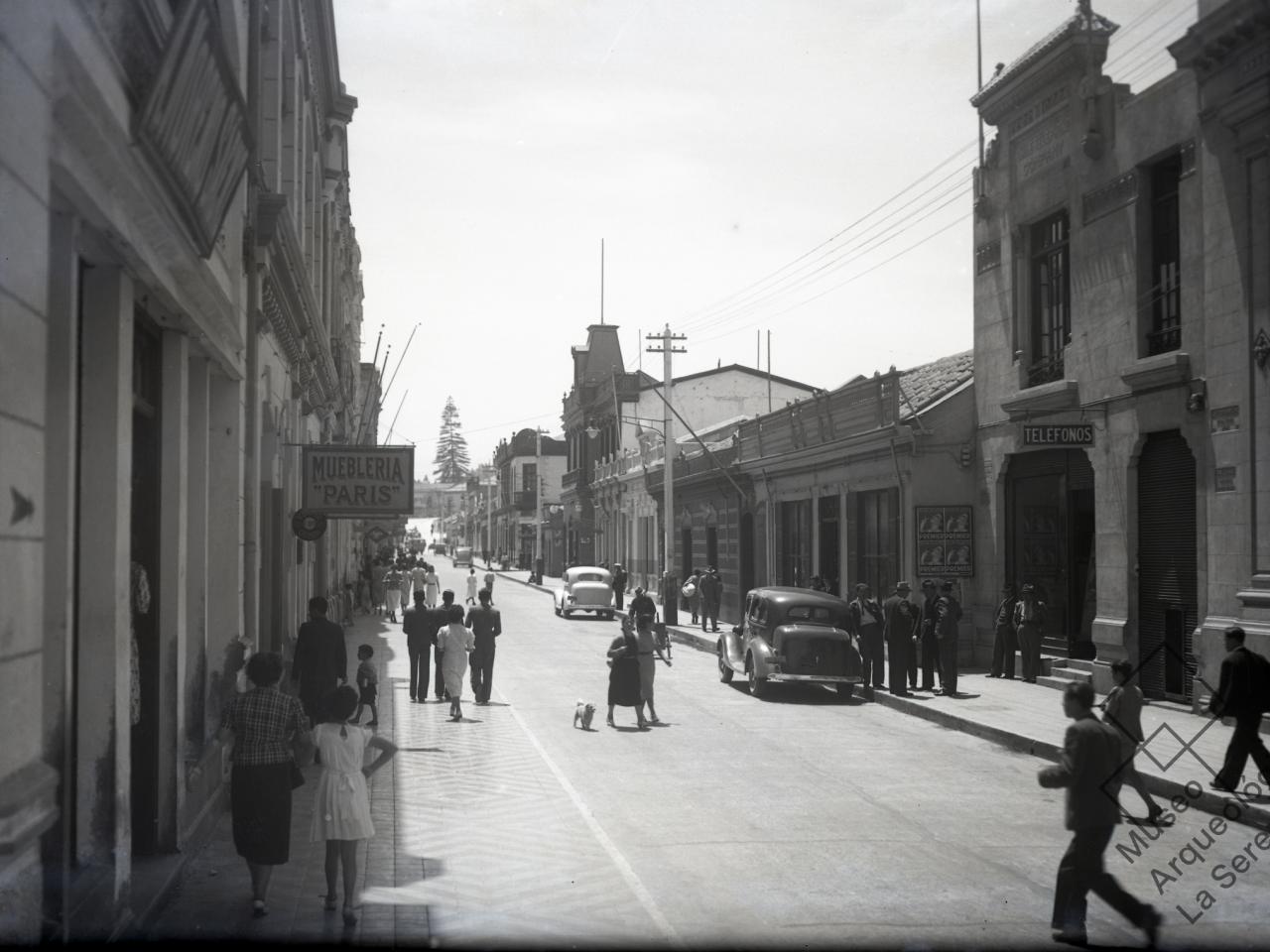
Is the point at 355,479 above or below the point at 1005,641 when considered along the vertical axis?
above

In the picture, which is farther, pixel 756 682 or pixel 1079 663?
pixel 756 682

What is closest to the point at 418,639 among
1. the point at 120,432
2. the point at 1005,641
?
the point at 1005,641

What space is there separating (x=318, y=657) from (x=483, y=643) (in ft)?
15.5

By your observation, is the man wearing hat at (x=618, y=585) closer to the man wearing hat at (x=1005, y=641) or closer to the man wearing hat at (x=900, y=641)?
the man wearing hat at (x=1005, y=641)

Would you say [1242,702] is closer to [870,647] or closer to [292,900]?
[292,900]

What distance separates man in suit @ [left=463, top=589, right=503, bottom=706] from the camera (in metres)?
18.8

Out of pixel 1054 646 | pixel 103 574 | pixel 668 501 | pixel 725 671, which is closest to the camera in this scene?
pixel 103 574

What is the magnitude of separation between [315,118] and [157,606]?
16.6 metres

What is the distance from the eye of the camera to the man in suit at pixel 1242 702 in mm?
11336

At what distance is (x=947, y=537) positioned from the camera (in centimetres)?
2452

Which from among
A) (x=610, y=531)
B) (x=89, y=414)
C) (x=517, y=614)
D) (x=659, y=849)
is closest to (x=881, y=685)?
(x=659, y=849)

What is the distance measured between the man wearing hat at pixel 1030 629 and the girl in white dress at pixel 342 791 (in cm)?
1555

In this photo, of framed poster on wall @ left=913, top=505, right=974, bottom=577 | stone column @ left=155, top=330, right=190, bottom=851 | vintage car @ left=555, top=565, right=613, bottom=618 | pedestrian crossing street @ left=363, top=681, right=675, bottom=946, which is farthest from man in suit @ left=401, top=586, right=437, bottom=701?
vintage car @ left=555, top=565, right=613, bottom=618

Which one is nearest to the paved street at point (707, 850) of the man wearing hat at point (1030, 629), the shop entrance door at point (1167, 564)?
the shop entrance door at point (1167, 564)
